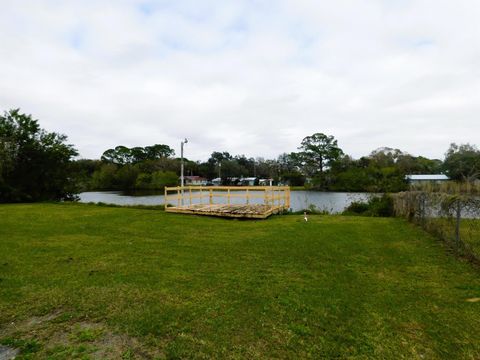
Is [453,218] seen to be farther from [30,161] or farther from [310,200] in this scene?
[30,161]

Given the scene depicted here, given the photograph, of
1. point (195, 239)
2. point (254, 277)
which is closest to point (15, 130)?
point (195, 239)

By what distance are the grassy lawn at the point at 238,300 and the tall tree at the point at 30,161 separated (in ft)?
50.0

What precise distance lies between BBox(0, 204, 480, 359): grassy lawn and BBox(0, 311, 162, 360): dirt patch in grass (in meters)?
0.01

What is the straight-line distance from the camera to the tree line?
19078 mm

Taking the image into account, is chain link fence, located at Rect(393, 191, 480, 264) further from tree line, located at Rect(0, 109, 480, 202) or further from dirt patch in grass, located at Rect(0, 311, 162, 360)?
tree line, located at Rect(0, 109, 480, 202)

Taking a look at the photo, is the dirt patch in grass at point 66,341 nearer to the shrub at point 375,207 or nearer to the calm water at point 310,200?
the shrub at point 375,207

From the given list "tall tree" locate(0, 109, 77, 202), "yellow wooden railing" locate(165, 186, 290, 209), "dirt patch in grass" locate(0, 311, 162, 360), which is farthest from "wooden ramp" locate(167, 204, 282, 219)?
"tall tree" locate(0, 109, 77, 202)

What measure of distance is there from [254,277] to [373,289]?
1606 mm

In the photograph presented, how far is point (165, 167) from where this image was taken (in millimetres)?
66000

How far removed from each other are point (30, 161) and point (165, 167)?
4677 centimetres

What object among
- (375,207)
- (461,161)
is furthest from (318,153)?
(375,207)

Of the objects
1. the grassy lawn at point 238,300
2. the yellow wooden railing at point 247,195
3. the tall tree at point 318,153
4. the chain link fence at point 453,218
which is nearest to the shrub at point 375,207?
the chain link fence at point 453,218

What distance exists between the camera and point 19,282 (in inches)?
155

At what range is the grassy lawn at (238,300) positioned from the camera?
2.48 meters
